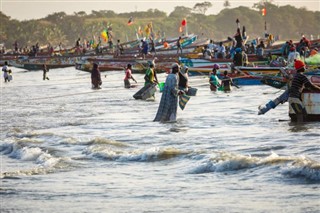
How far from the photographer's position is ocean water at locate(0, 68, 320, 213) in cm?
973

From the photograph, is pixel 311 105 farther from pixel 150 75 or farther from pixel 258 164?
pixel 150 75

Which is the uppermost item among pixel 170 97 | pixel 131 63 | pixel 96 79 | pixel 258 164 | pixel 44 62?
pixel 170 97

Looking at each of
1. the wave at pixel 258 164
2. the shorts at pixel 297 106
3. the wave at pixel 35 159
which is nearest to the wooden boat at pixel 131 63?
the shorts at pixel 297 106

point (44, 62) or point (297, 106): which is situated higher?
point (297, 106)

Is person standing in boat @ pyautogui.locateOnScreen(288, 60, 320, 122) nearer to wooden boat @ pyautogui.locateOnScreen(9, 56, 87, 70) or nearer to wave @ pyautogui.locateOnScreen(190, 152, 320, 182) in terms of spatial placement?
wave @ pyautogui.locateOnScreen(190, 152, 320, 182)

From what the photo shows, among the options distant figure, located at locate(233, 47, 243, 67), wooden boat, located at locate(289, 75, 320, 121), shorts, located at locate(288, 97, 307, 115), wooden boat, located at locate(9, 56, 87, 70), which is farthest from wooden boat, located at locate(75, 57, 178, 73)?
shorts, located at locate(288, 97, 307, 115)

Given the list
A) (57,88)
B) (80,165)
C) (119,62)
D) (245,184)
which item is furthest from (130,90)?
(245,184)

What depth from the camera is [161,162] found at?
42.8ft

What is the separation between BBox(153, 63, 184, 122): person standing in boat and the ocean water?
1.01 ft

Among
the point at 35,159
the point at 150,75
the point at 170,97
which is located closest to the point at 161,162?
the point at 35,159

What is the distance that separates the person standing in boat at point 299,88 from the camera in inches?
635

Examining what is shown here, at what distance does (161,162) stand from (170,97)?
4848 millimetres

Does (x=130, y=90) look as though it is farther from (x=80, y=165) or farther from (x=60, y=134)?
(x=80, y=165)

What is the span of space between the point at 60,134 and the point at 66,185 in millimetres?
6685
